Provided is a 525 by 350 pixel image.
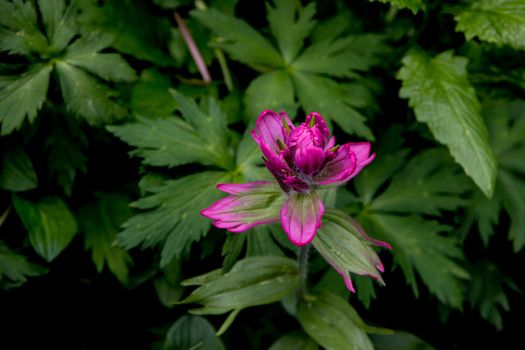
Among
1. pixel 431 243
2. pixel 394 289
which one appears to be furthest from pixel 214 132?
pixel 394 289

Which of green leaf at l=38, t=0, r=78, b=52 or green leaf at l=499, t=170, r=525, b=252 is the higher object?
green leaf at l=38, t=0, r=78, b=52

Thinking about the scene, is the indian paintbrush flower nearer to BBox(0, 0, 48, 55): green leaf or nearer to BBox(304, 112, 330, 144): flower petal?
BBox(304, 112, 330, 144): flower petal

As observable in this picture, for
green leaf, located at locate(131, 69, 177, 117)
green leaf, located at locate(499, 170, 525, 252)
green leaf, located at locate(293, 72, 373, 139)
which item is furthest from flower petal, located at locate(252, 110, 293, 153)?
green leaf, located at locate(499, 170, 525, 252)

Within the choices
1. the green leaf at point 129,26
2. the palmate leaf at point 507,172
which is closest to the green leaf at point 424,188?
the palmate leaf at point 507,172

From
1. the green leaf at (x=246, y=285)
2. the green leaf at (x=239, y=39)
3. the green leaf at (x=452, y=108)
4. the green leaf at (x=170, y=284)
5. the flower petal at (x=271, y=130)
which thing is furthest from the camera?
the green leaf at (x=239, y=39)

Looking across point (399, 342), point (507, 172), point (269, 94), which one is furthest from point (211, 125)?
point (507, 172)

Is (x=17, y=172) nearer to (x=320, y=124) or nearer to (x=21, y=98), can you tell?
(x=21, y=98)

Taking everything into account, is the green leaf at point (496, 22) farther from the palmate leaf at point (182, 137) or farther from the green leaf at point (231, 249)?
the green leaf at point (231, 249)

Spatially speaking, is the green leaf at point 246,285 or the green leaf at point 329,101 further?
the green leaf at point 329,101
